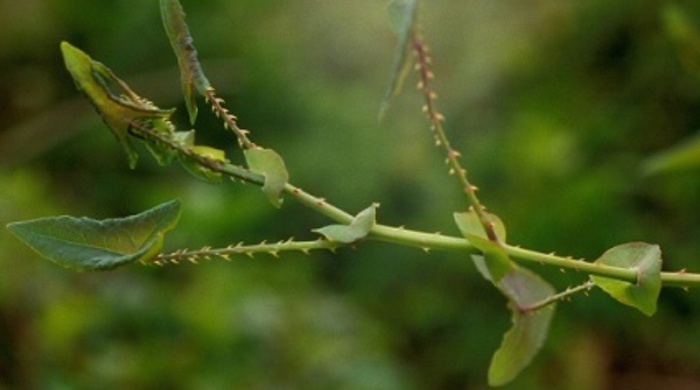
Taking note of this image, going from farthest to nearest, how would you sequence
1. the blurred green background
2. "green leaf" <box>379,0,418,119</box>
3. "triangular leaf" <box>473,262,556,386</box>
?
the blurred green background < "triangular leaf" <box>473,262,556,386</box> < "green leaf" <box>379,0,418,119</box>

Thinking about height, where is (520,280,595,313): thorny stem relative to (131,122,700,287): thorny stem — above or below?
below

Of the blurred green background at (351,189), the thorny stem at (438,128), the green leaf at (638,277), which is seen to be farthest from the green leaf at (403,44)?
the blurred green background at (351,189)

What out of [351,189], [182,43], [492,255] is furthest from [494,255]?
[351,189]

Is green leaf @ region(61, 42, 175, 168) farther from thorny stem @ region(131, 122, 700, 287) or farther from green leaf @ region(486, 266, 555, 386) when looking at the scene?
A: green leaf @ region(486, 266, 555, 386)

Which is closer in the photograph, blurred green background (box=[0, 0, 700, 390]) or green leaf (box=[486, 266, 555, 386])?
green leaf (box=[486, 266, 555, 386])

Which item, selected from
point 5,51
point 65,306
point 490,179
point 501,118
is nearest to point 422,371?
point 490,179

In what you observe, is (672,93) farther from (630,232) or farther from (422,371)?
(422,371)

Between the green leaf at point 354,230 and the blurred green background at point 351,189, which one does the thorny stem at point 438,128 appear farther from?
the blurred green background at point 351,189

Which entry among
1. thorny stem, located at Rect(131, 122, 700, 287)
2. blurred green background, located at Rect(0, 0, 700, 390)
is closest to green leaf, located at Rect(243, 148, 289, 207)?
thorny stem, located at Rect(131, 122, 700, 287)

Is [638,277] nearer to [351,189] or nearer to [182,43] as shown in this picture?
[182,43]
